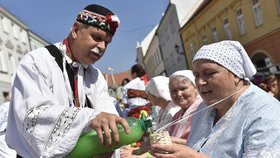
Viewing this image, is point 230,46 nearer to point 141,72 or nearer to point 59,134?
point 59,134

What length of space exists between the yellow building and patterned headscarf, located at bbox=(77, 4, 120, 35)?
1040 centimetres

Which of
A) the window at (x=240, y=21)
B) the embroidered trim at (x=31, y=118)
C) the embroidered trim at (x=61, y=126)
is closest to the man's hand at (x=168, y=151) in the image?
the embroidered trim at (x=61, y=126)

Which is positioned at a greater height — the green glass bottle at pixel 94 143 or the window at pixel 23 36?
the window at pixel 23 36

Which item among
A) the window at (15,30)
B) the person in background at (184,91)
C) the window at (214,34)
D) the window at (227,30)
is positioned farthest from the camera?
the window at (15,30)

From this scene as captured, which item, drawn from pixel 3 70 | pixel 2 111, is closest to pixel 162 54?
pixel 3 70

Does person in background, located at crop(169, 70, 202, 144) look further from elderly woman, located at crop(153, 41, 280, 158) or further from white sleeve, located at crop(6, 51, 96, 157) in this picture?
white sleeve, located at crop(6, 51, 96, 157)

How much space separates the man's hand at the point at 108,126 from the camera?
5.54 ft

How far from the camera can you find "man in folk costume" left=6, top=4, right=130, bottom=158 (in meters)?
1.83

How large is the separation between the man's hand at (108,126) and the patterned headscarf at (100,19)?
658 millimetres

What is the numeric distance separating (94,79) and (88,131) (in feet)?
2.31

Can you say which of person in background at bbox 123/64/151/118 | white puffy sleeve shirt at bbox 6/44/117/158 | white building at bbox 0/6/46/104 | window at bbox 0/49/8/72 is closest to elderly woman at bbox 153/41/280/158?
white puffy sleeve shirt at bbox 6/44/117/158

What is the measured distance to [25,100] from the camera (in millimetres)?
1943

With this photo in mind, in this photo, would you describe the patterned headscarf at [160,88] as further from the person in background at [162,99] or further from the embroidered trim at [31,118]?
the embroidered trim at [31,118]

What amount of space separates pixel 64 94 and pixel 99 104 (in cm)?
37
